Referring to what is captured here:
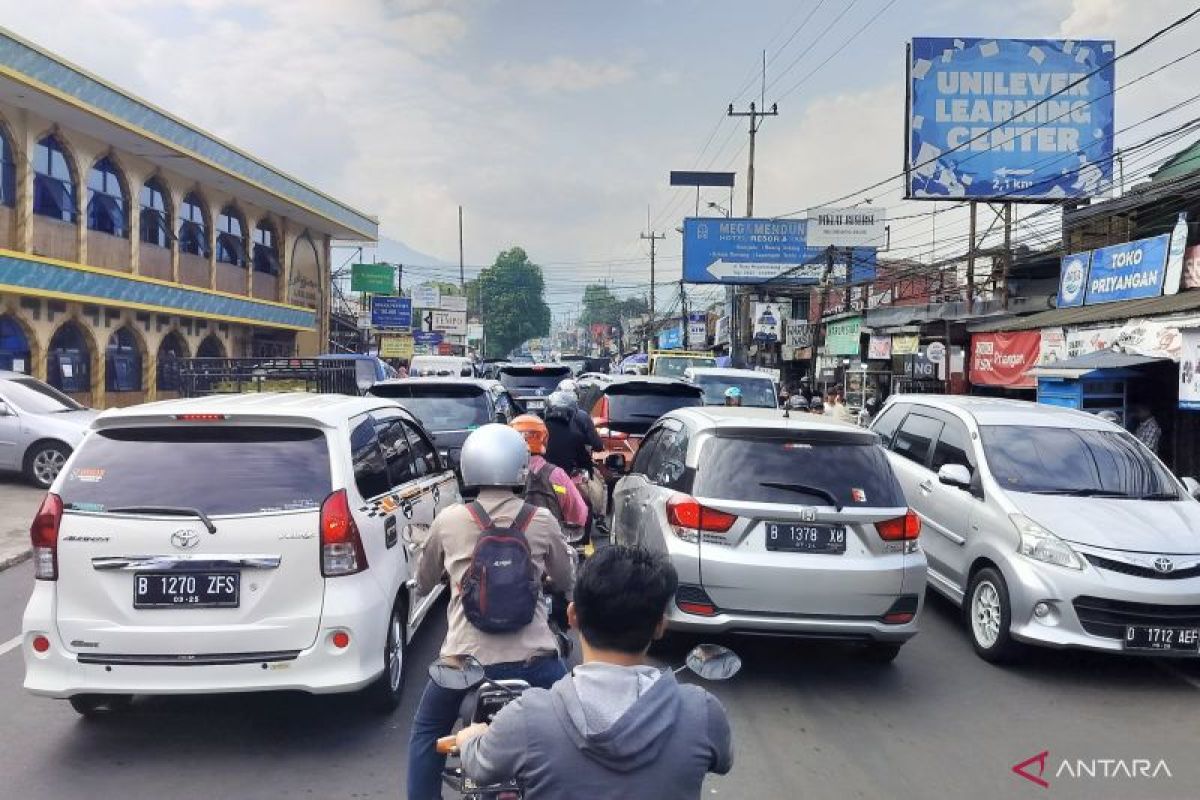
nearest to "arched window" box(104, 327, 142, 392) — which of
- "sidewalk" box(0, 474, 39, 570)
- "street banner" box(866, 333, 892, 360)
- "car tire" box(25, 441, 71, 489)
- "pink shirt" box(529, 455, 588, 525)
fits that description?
"sidewalk" box(0, 474, 39, 570)

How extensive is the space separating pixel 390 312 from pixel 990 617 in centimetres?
4691

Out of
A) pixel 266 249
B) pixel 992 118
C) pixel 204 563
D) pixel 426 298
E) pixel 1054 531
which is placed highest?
pixel 992 118

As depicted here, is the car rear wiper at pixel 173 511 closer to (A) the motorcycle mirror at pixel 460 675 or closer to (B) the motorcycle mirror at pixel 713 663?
(A) the motorcycle mirror at pixel 460 675

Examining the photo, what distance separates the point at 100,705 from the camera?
4.91m

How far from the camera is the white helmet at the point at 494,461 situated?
3238mm

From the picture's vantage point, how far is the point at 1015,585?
6.07 m

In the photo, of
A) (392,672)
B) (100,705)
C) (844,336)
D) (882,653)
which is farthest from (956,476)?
(844,336)

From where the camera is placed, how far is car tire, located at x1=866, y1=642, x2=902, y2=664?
612cm

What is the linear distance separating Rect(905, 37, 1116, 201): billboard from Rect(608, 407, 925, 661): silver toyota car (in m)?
20.8

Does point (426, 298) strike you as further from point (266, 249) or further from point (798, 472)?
point (798, 472)

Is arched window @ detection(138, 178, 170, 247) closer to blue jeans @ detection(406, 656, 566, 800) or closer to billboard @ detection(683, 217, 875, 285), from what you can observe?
billboard @ detection(683, 217, 875, 285)

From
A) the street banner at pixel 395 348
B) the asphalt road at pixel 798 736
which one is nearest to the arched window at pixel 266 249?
the street banner at pixel 395 348

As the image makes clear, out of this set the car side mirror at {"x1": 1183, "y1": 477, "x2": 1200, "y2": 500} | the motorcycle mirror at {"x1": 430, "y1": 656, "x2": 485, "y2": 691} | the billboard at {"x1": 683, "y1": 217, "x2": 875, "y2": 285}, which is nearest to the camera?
the motorcycle mirror at {"x1": 430, "y1": 656, "x2": 485, "y2": 691}

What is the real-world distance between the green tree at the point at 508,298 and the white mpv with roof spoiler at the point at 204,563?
8305cm
